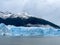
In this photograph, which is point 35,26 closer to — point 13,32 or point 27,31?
point 27,31

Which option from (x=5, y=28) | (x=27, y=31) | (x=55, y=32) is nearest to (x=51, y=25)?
(x=55, y=32)

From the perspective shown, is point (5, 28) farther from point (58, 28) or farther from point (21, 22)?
point (58, 28)

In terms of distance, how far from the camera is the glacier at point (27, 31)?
74.7 m

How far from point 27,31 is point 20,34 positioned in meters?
2.90

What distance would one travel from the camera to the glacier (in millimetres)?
74719

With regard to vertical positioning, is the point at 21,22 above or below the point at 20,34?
above

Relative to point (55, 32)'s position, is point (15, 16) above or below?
above

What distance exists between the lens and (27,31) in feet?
254

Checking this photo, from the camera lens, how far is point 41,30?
7762 centimetres

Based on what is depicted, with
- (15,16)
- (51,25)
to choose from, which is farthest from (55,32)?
(15,16)

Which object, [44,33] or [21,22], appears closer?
[44,33]

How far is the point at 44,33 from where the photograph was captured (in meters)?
76.7

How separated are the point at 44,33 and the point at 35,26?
570cm

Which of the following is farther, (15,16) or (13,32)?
(15,16)
